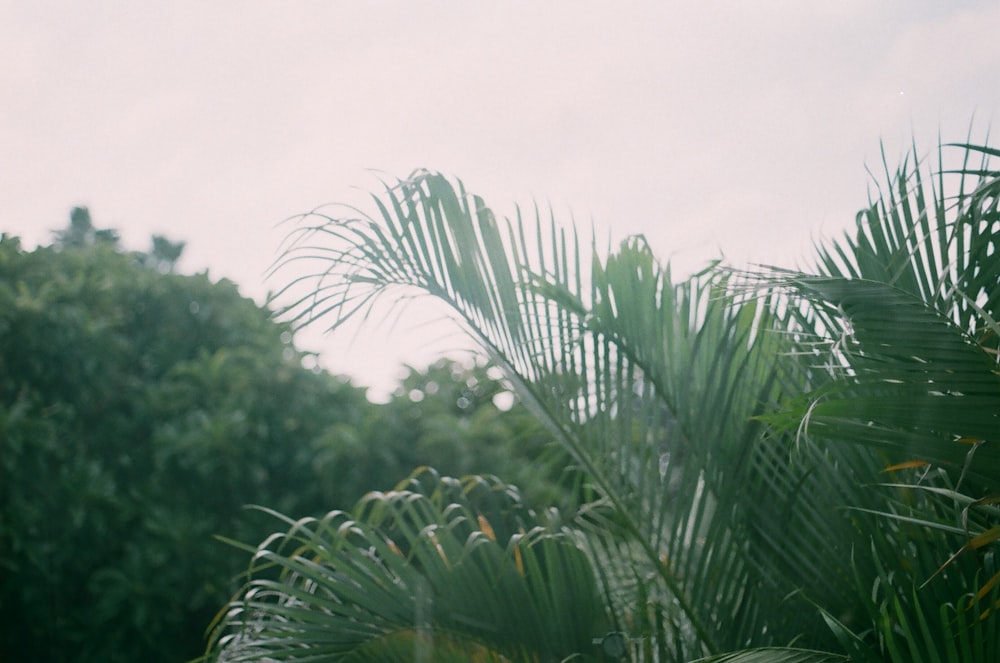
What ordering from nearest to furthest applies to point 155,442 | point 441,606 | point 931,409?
point 931,409 < point 441,606 < point 155,442

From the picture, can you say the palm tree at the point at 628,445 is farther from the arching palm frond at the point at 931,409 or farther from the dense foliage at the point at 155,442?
the dense foliage at the point at 155,442

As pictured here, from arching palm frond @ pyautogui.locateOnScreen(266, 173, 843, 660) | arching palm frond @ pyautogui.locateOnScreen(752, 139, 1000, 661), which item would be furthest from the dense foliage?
arching palm frond @ pyautogui.locateOnScreen(752, 139, 1000, 661)

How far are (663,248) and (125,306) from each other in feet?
16.2

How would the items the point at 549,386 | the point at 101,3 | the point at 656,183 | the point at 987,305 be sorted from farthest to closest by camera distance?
the point at 101,3, the point at 656,183, the point at 549,386, the point at 987,305

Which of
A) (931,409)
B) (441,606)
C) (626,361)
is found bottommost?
(441,606)

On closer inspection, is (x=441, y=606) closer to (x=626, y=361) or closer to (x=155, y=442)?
(x=626, y=361)

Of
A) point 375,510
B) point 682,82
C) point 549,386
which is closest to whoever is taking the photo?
point 549,386

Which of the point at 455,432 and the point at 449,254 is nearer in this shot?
the point at 449,254

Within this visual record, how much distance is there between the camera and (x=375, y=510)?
7.54 feet

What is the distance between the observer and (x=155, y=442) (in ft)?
→ 18.3

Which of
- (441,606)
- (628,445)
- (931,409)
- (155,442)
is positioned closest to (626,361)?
(628,445)

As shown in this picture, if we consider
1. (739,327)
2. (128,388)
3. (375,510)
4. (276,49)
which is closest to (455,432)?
(128,388)

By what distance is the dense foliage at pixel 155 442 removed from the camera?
518cm

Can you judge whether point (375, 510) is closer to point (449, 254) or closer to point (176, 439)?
point (449, 254)
